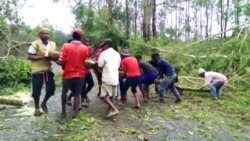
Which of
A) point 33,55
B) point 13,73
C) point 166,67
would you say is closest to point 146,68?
point 166,67

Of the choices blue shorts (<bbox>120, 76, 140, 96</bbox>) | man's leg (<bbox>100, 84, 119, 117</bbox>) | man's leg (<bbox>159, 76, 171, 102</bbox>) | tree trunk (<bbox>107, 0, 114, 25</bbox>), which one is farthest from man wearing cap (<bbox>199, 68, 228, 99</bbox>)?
tree trunk (<bbox>107, 0, 114, 25</bbox>)

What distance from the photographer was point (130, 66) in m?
8.85

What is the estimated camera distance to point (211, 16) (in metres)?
40.9

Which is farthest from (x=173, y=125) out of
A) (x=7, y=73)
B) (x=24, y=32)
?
(x=24, y=32)

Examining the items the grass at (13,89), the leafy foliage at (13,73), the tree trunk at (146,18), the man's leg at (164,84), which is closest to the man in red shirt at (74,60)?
the man's leg at (164,84)

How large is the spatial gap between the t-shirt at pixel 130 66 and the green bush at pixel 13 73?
5.39 m

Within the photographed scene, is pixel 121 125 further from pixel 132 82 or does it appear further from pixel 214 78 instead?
pixel 214 78

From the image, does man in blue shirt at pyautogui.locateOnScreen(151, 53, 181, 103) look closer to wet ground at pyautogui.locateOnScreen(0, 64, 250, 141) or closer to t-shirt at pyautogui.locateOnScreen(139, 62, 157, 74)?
t-shirt at pyautogui.locateOnScreen(139, 62, 157, 74)

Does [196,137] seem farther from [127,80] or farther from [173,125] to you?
[127,80]

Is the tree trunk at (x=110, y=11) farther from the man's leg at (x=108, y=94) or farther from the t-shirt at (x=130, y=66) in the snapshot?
the man's leg at (x=108, y=94)

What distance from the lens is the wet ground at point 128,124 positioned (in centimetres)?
675

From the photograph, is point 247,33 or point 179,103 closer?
point 179,103

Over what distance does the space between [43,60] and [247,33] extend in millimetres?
7623

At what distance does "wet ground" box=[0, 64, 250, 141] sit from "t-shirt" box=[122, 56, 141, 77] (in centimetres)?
88
